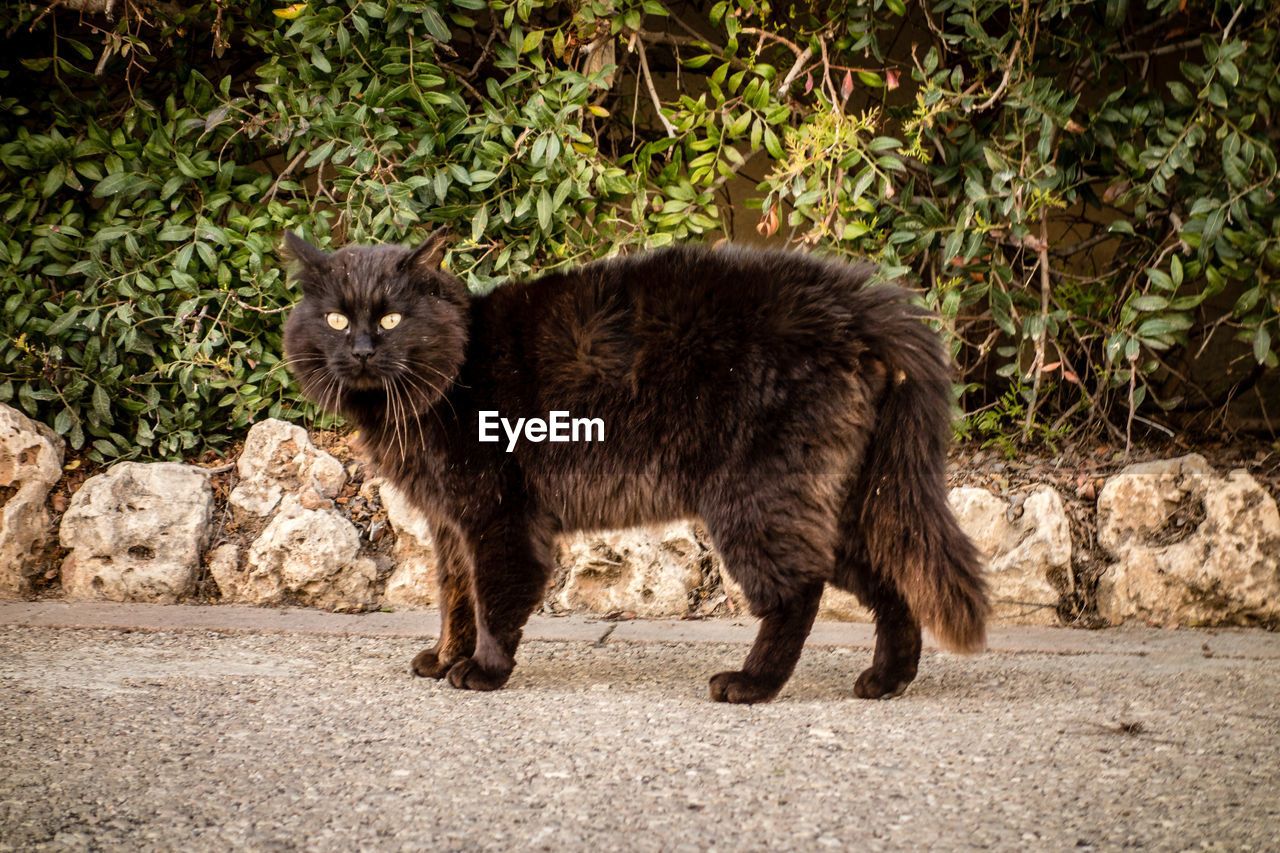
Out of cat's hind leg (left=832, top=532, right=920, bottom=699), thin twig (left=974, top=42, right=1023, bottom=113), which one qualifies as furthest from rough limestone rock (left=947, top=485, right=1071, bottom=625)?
thin twig (left=974, top=42, right=1023, bottom=113)

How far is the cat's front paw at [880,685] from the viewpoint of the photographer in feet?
8.82

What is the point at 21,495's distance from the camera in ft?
12.7

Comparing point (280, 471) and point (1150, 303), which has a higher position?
point (1150, 303)

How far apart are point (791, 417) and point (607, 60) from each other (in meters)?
2.09

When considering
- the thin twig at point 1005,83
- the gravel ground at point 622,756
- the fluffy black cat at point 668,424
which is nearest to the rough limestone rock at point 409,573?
the gravel ground at point 622,756

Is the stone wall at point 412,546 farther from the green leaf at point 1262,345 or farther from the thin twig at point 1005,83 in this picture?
the thin twig at point 1005,83

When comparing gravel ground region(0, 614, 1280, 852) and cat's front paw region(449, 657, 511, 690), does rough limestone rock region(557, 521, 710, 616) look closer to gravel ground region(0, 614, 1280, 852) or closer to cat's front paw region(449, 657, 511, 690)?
gravel ground region(0, 614, 1280, 852)

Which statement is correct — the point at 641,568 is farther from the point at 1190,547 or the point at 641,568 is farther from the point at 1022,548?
the point at 1190,547

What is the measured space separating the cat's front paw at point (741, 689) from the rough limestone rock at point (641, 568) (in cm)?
106

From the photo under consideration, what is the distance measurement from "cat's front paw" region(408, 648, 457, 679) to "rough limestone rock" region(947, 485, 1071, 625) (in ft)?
6.07

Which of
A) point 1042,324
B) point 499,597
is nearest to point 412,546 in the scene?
point 499,597

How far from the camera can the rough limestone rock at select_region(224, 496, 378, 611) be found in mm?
3762

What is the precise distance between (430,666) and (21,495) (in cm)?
204

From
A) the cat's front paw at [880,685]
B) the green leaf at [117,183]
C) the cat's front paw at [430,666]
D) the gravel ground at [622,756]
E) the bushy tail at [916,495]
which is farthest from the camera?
the green leaf at [117,183]
